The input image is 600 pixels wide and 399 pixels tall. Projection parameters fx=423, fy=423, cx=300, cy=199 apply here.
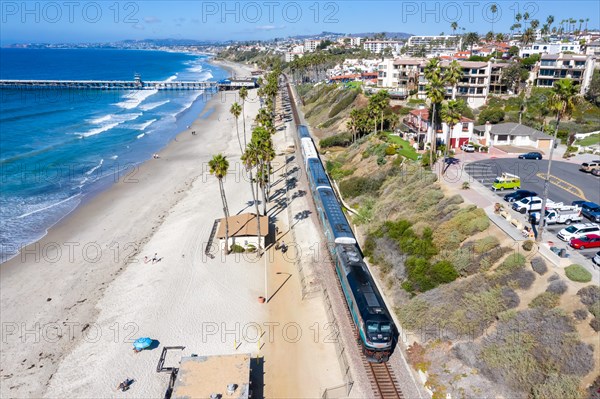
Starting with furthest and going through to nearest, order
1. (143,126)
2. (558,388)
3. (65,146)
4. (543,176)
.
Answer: (143,126) < (65,146) < (543,176) < (558,388)

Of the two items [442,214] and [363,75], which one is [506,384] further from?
[363,75]

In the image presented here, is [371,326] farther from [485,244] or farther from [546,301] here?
[485,244]

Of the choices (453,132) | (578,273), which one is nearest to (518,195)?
(578,273)

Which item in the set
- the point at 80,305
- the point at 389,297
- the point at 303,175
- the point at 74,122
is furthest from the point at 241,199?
the point at 74,122

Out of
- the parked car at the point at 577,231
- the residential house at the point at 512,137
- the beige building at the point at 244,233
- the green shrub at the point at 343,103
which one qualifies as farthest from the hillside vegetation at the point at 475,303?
the green shrub at the point at 343,103

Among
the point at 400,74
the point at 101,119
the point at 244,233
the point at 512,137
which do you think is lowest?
the point at 244,233

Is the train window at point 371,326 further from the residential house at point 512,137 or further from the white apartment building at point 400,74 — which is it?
the white apartment building at point 400,74

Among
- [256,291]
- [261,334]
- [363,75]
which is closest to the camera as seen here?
[261,334]
